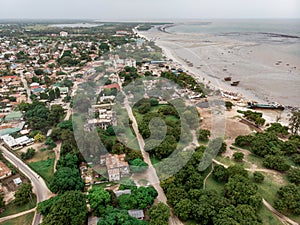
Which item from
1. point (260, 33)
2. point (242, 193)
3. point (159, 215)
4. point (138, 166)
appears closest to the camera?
point (159, 215)

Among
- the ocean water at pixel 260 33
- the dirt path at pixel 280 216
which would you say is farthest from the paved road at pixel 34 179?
the ocean water at pixel 260 33

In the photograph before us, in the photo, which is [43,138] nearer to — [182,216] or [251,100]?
[182,216]

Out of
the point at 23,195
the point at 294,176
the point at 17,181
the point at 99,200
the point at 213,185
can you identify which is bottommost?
the point at 213,185

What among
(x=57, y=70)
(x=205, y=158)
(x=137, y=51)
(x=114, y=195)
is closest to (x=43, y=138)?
(x=114, y=195)

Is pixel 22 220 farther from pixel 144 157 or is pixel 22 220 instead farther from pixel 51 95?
pixel 51 95

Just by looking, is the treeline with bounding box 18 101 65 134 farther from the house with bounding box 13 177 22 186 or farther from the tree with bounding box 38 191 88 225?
the tree with bounding box 38 191 88 225

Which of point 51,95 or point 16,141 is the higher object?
point 51,95

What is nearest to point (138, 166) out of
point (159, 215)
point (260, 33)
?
point (159, 215)

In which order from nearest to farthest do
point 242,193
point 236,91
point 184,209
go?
point 184,209, point 242,193, point 236,91

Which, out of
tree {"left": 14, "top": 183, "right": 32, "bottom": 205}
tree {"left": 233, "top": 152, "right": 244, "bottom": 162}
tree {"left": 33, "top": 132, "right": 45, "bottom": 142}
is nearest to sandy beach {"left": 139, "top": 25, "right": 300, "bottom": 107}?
tree {"left": 233, "top": 152, "right": 244, "bottom": 162}
